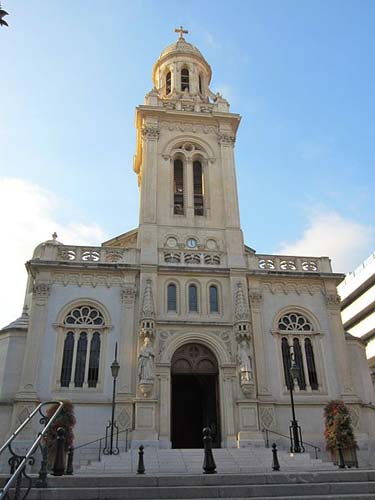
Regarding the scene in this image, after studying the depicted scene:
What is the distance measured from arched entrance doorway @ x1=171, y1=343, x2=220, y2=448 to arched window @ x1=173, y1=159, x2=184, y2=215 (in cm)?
951

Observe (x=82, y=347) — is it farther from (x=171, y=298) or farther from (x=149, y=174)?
(x=149, y=174)

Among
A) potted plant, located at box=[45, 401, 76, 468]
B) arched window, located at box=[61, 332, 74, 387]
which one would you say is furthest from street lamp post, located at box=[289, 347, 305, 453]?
arched window, located at box=[61, 332, 74, 387]

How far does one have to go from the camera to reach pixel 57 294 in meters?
25.2

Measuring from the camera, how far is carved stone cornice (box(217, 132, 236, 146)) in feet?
106

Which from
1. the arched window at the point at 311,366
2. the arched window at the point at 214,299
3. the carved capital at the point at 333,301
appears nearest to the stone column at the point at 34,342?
the arched window at the point at 214,299

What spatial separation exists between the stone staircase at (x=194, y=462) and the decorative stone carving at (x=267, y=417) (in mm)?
1839

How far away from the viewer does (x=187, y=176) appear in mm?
→ 31094

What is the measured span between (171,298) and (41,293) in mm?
7123

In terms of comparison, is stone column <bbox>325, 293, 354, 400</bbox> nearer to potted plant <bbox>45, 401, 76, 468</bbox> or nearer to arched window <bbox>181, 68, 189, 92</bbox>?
potted plant <bbox>45, 401, 76, 468</bbox>

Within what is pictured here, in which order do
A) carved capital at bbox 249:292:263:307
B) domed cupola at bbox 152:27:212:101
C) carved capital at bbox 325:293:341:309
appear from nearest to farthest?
carved capital at bbox 249:292:263:307
carved capital at bbox 325:293:341:309
domed cupola at bbox 152:27:212:101

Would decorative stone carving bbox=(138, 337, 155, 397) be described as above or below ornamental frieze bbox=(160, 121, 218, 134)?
below

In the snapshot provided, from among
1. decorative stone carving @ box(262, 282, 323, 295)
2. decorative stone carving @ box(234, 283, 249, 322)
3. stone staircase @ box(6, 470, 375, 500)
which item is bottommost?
stone staircase @ box(6, 470, 375, 500)

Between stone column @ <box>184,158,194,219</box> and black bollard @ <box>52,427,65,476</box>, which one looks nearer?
black bollard @ <box>52,427,65,476</box>

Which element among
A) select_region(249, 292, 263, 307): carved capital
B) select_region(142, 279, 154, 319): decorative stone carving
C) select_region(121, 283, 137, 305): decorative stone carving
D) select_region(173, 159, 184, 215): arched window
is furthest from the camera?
select_region(173, 159, 184, 215): arched window
